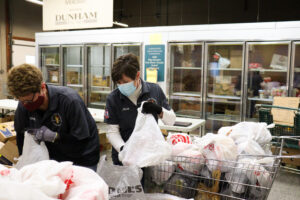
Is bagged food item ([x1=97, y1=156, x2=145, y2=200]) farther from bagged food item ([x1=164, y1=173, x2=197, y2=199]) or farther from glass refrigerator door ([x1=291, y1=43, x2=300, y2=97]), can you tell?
glass refrigerator door ([x1=291, y1=43, x2=300, y2=97])

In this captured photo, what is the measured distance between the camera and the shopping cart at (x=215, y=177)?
1.32 metres

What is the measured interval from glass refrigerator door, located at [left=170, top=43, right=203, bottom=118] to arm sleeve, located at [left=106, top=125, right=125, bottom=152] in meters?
3.75

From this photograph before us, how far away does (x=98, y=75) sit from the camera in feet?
22.6

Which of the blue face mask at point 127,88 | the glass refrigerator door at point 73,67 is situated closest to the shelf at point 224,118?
the glass refrigerator door at point 73,67

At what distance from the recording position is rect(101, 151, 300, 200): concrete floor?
3.58 metres

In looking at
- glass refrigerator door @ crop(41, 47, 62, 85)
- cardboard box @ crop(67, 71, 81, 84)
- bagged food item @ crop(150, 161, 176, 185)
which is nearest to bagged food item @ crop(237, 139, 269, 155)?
bagged food item @ crop(150, 161, 176, 185)

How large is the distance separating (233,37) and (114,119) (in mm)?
3653

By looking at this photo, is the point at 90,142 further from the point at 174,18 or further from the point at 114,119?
the point at 174,18

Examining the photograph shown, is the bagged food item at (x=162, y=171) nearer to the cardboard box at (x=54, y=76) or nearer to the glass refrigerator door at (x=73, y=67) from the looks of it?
the glass refrigerator door at (x=73, y=67)

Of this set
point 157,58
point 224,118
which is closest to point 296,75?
point 224,118

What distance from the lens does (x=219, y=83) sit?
18.2 ft

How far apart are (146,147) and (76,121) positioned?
54 cm

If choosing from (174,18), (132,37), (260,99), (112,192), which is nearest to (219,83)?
(260,99)

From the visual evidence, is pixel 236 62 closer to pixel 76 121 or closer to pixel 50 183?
pixel 76 121
